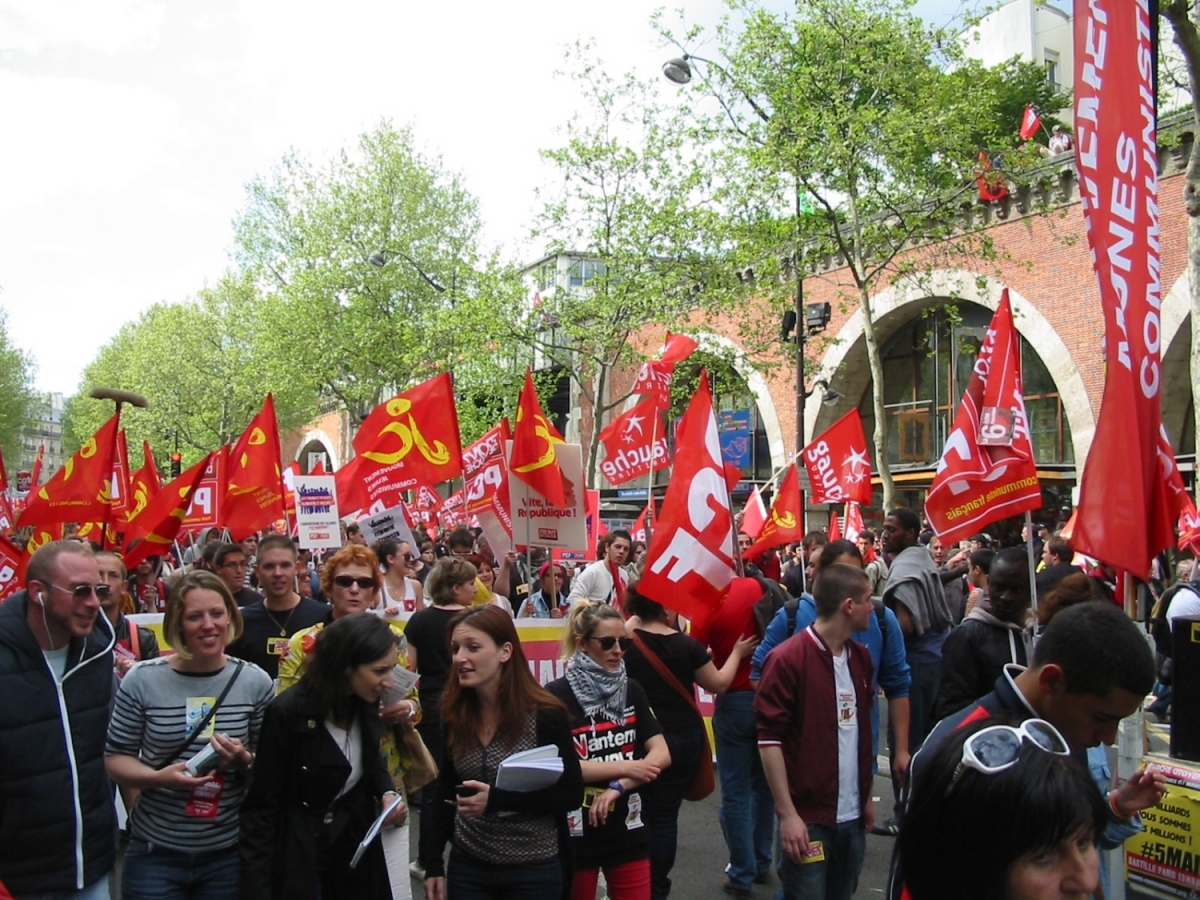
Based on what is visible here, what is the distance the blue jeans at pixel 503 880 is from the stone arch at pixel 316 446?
2028 inches

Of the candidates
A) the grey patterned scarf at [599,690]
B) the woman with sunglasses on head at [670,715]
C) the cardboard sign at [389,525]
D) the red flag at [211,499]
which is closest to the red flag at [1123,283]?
the woman with sunglasses on head at [670,715]

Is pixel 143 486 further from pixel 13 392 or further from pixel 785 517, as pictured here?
pixel 13 392

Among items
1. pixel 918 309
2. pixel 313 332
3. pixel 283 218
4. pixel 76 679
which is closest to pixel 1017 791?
pixel 76 679

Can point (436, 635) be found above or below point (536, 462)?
below

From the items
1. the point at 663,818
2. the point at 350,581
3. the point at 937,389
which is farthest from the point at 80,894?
the point at 937,389

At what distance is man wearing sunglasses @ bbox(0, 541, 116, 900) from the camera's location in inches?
133

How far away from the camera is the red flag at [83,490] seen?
1075cm

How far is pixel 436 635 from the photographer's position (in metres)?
5.95

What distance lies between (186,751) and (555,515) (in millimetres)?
5427

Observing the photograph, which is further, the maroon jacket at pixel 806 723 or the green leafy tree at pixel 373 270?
the green leafy tree at pixel 373 270

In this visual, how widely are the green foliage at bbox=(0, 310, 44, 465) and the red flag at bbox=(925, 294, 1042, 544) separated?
48.6 metres

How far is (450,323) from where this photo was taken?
23.8 m

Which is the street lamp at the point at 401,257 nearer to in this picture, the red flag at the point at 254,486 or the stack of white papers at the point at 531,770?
the red flag at the point at 254,486

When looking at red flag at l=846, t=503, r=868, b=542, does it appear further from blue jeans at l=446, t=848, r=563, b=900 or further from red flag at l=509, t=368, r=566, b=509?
blue jeans at l=446, t=848, r=563, b=900
